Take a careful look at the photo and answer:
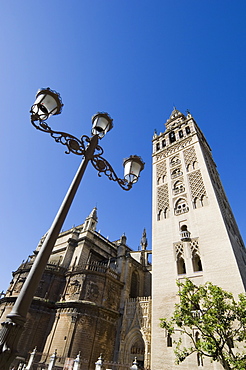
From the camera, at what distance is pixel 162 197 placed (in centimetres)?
2175

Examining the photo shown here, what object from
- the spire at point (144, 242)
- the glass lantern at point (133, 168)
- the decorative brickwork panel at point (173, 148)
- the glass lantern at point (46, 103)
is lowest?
the glass lantern at point (46, 103)

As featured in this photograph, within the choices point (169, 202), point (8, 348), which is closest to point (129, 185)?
point (8, 348)

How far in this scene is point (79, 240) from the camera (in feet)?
78.9

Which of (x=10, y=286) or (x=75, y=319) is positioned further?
(x=10, y=286)

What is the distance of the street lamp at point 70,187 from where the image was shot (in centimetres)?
252

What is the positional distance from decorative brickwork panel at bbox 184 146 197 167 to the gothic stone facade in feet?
41.0

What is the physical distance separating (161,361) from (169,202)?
12.1m

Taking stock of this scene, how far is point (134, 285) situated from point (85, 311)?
6.83 meters

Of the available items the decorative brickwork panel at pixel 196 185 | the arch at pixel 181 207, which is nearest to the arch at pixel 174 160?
the decorative brickwork panel at pixel 196 185

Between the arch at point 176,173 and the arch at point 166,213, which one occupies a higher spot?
the arch at point 176,173

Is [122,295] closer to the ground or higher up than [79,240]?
closer to the ground

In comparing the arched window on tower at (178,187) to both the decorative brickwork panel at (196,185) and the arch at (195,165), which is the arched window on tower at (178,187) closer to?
the decorative brickwork panel at (196,185)

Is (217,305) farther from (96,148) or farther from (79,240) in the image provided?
(79,240)

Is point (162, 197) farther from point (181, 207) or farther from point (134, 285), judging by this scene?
point (134, 285)
